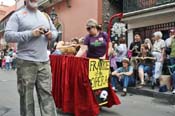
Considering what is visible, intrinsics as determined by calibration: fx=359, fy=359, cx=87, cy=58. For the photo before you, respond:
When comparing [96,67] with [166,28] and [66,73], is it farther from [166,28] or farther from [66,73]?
[166,28]

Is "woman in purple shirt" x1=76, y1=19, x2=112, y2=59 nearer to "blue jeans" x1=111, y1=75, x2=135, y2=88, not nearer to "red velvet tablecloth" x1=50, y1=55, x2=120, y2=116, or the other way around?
"red velvet tablecloth" x1=50, y1=55, x2=120, y2=116

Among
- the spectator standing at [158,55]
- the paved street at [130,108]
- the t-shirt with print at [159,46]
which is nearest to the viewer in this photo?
the paved street at [130,108]

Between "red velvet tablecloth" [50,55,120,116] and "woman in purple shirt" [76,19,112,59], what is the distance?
410mm

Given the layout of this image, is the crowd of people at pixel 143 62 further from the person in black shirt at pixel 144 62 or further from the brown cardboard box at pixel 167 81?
the brown cardboard box at pixel 167 81

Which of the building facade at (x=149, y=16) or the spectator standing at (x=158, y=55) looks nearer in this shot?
the spectator standing at (x=158, y=55)

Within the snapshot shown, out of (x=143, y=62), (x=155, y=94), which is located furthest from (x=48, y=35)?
(x=143, y=62)

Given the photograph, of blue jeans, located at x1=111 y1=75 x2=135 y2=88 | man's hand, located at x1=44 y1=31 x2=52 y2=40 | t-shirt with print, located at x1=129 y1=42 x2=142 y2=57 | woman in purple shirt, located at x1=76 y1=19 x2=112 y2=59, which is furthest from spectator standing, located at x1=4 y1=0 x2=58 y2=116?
t-shirt with print, located at x1=129 y1=42 x2=142 y2=57

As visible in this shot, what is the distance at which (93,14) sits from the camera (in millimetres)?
20266

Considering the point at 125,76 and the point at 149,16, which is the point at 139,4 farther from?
the point at 125,76

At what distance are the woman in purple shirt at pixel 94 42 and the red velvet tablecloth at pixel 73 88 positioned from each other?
16.1 inches

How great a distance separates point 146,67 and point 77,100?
16.7 ft

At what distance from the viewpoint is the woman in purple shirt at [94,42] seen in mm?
6789

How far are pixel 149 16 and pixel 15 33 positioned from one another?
1168cm

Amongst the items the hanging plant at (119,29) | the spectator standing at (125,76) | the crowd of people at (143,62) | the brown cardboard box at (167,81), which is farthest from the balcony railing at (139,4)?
the brown cardboard box at (167,81)
